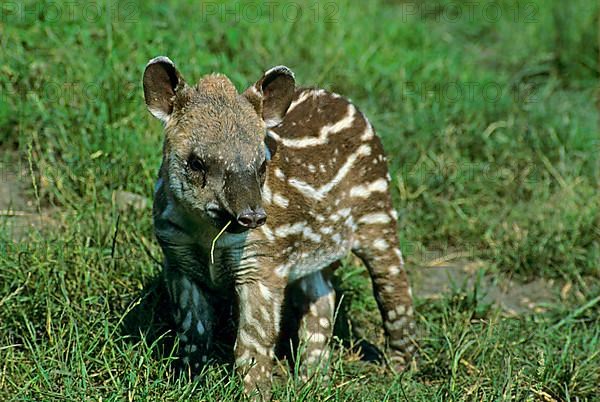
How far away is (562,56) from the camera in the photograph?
33.1ft

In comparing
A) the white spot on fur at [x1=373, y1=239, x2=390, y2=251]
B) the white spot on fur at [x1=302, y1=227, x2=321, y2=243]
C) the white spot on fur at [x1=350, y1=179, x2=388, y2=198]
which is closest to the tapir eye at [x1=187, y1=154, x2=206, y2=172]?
the white spot on fur at [x1=302, y1=227, x2=321, y2=243]

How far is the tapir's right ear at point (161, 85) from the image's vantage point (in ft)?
17.1

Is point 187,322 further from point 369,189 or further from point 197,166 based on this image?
point 369,189

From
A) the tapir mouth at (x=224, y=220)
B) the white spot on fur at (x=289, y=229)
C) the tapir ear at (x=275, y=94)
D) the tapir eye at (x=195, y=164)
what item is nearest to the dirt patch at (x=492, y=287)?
the white spot on fur at (x=289, y=229)

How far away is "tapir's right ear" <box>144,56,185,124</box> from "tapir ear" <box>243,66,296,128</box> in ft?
1.29

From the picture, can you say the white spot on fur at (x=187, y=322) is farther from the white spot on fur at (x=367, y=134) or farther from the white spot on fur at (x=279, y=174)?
the white spot on fur at (x=367, y=134)

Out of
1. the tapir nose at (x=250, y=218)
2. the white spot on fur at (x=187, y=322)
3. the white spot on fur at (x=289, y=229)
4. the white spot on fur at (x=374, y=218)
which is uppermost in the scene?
the tapir nose at (x=250, y=218)

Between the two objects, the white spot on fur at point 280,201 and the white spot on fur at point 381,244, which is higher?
the white spot on fur at point 280,201

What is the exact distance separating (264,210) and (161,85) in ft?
2.62

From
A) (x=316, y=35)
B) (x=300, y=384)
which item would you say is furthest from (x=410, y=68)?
(x=300, y=384)

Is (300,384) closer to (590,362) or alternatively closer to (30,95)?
(590,362)

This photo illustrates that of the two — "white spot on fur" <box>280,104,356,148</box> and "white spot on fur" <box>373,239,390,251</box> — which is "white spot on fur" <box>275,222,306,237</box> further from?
"white spot on fur" <box>373,239,390,251</box>

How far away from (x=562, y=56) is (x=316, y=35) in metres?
2.41

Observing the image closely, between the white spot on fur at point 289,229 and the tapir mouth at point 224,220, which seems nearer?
the tapir mouth at point 224,220
